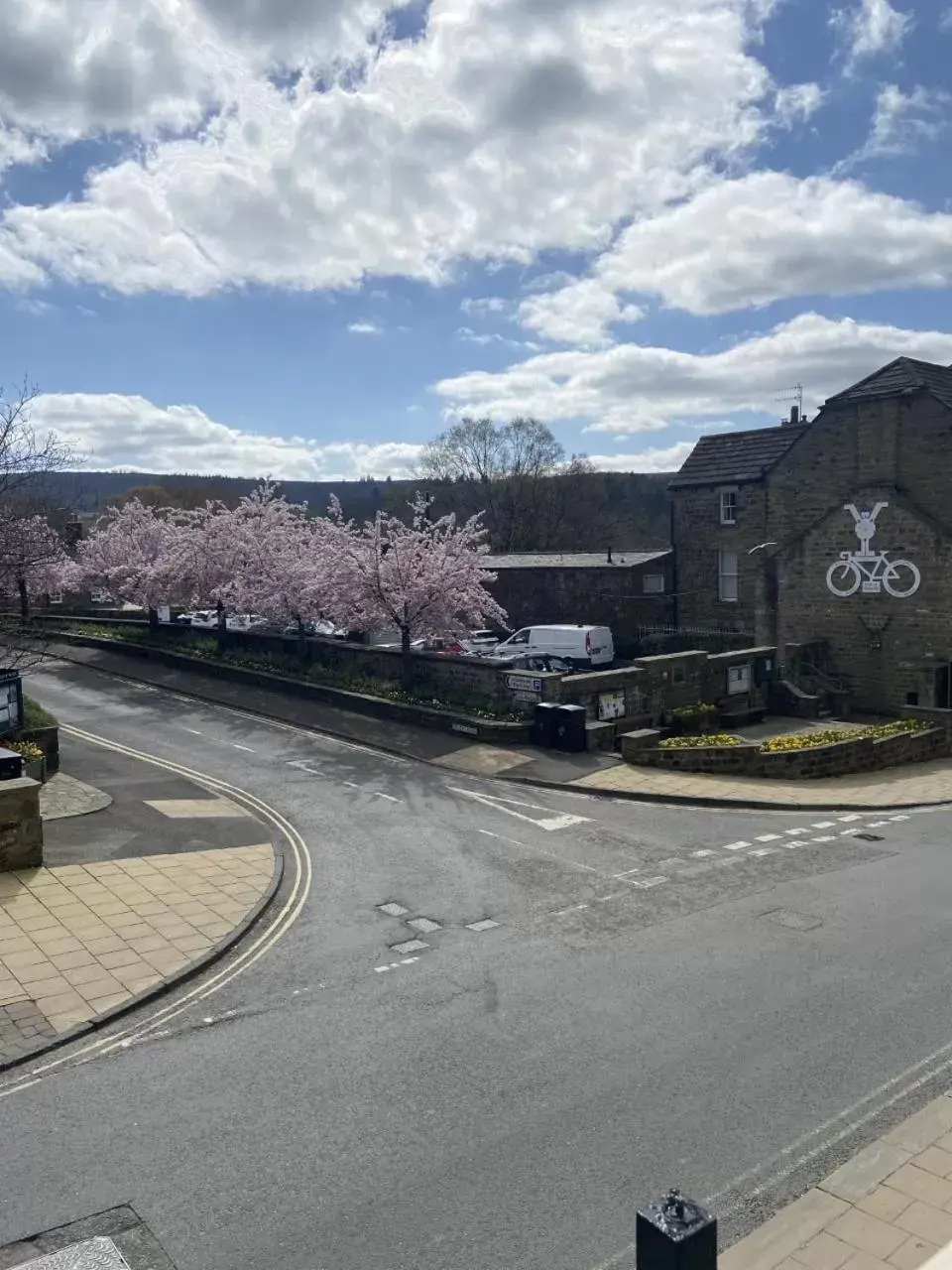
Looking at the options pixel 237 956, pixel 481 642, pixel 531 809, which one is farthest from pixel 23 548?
pixel 481 642

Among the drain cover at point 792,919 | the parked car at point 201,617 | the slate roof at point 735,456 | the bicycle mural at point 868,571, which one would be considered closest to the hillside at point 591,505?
the parked car at point 201,617

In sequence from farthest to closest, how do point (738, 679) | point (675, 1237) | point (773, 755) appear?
point (738, 679), point (773, 755), point (675, 1237)

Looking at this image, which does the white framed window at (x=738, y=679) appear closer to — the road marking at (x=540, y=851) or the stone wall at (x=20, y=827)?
the road marking at (x=540, y=851)

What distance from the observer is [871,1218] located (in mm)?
5523

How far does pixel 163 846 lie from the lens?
45.6 feet

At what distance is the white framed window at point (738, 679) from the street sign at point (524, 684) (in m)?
6.23

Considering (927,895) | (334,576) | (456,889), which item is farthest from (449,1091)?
(334,576)

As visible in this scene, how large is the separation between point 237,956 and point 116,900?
219cm

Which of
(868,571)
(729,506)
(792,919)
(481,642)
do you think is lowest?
(792,919)

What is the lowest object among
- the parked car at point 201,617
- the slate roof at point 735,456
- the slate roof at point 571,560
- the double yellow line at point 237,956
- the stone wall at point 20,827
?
the double yellow line at point 237,956

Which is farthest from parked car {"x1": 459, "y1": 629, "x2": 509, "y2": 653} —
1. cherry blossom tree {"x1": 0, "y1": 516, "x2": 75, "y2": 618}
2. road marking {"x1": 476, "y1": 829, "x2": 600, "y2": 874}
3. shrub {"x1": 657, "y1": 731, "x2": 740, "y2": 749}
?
road marking {"x1": 476, "y1": 829, "x2": 600, "y2": 874}

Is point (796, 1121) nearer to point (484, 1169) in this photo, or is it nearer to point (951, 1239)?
point (951, 1239)

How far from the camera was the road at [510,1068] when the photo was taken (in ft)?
19.2

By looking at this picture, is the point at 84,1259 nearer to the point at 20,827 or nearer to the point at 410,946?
the point at 410,946
